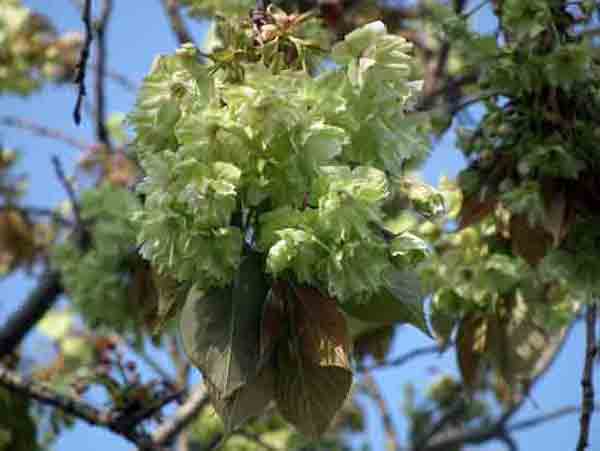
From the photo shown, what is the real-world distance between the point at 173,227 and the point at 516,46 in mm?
1073

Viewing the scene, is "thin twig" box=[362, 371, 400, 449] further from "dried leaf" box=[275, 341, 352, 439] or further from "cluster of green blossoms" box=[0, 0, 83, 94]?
"dried leaf" box=[275, 341, 352, 439]

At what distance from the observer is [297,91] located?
4.77ft

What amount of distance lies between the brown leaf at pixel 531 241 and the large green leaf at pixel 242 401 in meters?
0.93

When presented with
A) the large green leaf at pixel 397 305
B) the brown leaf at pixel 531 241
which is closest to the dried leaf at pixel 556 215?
the brown leaf at pixel 531 241

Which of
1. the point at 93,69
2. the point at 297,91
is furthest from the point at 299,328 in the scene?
the point at 93,69

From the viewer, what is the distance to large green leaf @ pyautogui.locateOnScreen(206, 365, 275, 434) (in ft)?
4.76

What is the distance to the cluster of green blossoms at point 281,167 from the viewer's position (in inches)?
54.9

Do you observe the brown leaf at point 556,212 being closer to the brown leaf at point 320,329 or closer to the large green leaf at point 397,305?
the large green leaf at point 397,305

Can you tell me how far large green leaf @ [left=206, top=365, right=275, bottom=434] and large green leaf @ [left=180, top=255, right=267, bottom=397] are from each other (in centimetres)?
3

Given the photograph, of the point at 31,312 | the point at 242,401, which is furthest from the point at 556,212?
the point at 31,312

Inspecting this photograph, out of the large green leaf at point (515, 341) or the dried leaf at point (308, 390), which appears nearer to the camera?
the dried leaf at point (308, 390)

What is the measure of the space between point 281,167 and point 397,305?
12.3 inches

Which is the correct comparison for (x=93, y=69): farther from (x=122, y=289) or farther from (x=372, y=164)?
(x=372, y=164)

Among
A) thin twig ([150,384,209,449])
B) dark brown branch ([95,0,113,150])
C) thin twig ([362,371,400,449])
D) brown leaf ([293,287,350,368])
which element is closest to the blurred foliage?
brown leaf ([293,287,350,368])
